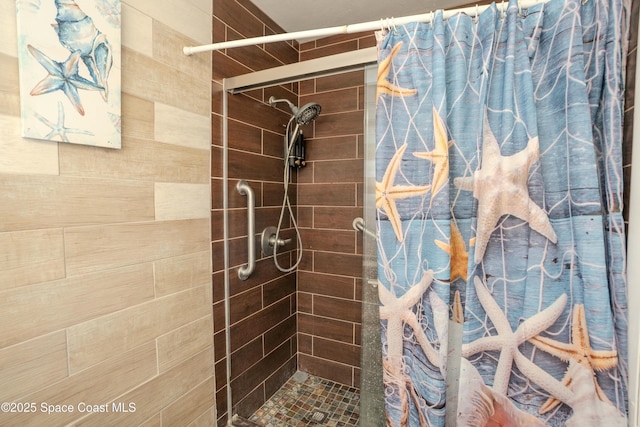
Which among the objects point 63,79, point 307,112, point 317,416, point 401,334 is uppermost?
point 307,112

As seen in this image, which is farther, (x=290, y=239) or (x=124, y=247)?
(x=290, y=239)

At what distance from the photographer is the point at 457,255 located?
93 cm

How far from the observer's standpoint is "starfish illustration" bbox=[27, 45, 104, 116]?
78 cm

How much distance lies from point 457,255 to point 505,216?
184 millimetres

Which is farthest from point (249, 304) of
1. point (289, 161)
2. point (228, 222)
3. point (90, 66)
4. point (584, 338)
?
point (584, 338)

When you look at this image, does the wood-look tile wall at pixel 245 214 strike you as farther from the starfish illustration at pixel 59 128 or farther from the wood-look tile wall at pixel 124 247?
the starfish illustration at pixel 59 128

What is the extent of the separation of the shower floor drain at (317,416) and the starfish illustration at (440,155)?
149 centimetres

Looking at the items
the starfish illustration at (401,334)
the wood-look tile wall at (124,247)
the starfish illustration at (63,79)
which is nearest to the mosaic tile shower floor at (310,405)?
the wood-look tile wall at (124,247)

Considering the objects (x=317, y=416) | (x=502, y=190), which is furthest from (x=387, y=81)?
(x=317, y=416)

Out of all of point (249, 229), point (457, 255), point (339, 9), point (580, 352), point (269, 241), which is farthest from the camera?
point (269, 241)

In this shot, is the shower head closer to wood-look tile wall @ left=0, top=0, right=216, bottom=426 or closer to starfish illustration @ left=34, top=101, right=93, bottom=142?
wood-look tile wall @ left=0, top=0, right=216, bottom=426

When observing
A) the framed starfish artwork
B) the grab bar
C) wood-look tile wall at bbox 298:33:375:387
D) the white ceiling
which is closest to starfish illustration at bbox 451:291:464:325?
wood-look tile wall at bbox 298:33:375:387

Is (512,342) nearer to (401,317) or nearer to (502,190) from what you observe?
(401,317)

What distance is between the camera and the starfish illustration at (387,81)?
934mm
